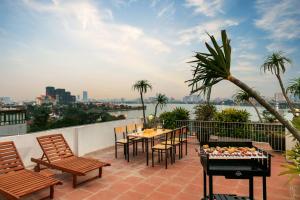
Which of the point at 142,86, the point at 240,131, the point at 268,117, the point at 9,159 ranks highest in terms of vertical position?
the point at 142,86

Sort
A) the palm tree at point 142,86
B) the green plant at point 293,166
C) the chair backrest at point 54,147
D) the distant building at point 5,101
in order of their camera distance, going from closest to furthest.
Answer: the green plant at point 293,166 → the chair backrest at point 54,147 → the palm tree at point 142,86 → the distant building at point 5,101

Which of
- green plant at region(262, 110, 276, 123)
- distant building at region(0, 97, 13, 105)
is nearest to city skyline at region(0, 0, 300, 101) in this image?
distant building at region(0, 97, 13, 105)

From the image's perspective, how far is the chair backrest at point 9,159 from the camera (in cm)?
457

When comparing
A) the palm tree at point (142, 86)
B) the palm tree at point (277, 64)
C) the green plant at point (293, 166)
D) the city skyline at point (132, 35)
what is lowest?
the green plant at point (293, 166)

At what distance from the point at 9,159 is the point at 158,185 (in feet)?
10.1

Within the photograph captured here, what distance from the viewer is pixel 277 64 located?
35.0 feet

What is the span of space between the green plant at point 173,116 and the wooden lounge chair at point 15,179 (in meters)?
6.25

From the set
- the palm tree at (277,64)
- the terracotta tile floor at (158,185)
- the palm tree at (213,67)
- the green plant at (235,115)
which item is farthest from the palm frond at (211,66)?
the palm tree at (277,64)

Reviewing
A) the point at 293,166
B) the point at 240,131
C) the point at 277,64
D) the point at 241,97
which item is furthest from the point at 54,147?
the point at 277,64

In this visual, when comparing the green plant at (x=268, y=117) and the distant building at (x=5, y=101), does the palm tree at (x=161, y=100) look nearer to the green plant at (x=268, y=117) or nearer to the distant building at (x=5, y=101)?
the green plant at (x=268, y=117)

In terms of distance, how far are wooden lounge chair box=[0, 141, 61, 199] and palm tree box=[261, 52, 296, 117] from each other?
33.4 feet

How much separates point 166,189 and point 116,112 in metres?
6.09

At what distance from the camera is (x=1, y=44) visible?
42.5 feet

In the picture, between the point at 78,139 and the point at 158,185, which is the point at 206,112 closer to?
the point at 78,139
